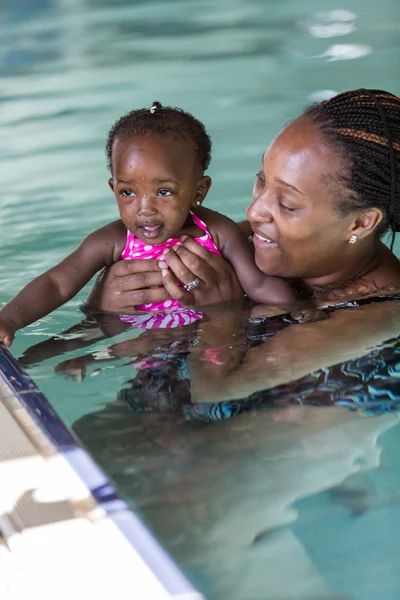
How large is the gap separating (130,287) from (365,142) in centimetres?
99

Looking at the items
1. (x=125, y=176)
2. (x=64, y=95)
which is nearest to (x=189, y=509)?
(x=125, y=176)

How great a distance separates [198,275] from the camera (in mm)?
3240

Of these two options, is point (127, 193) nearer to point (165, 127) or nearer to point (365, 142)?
point (165, 127)

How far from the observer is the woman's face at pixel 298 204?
283 cm

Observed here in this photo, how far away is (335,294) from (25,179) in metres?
3.14

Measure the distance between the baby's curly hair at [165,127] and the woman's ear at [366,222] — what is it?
66 centimetres

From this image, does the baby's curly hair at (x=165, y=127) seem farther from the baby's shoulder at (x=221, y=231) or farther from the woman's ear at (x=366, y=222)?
the woman's ear at (x=366, y=222)

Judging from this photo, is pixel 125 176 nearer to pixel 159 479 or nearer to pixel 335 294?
pixel 335 294

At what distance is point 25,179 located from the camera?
19.1ft

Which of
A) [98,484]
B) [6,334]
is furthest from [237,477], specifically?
[6,334]

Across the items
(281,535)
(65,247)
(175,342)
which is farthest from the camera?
(65,247)

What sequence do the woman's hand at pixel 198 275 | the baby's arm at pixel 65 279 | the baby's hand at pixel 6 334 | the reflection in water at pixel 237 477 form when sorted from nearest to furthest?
the reflection in water at pixel 237 477 → the baby's hand at pixel 6 334 → the baby's arm at pixel 65 279 → the woman's hand at pixel 198 275

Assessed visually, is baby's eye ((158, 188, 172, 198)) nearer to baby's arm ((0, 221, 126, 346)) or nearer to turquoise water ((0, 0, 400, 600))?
baby's arm ((0, 221, 126, 346))

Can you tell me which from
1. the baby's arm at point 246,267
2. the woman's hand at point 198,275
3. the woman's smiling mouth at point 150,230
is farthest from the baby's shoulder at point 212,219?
the woman's smiling mouth at point 150,230
